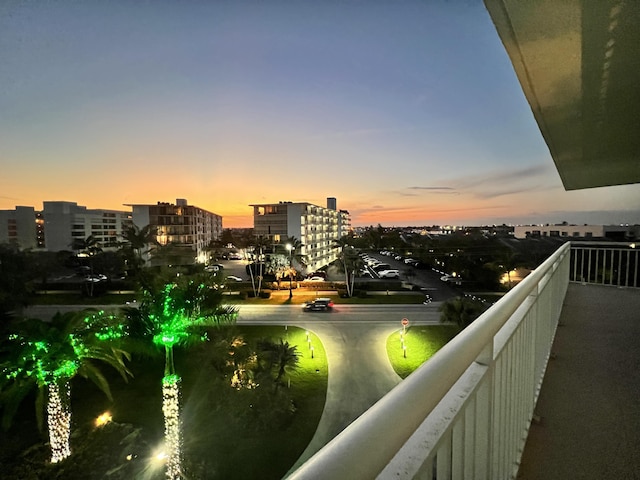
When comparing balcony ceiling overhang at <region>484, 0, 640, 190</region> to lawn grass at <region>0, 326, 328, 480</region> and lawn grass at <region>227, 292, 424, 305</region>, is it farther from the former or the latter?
lawn grass at <region>227, 292, 424, 305</region>

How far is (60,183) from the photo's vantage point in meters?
47.5

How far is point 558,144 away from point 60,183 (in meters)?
60.6

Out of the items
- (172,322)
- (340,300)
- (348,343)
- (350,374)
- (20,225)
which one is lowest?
(350,374)

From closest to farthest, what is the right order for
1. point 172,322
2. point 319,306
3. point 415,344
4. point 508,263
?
point 172,322, point 415,344, point 319,306, point 508,263

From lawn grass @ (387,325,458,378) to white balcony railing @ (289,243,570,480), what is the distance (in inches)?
517

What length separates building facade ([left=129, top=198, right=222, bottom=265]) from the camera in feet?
128

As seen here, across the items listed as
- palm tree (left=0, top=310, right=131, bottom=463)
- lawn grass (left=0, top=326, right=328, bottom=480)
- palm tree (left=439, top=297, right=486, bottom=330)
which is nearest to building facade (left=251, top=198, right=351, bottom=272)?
palm tree (left=439, top=297, right=486, bottom=330)

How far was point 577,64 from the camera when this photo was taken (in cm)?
178

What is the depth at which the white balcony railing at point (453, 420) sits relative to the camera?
1.14 ft

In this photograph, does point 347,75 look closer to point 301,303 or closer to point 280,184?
point 301,303

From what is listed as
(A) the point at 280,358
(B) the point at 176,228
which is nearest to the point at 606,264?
(A) the point at 280,358

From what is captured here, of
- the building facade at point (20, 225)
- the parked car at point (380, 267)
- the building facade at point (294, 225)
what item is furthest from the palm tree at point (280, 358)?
the building facade at point (20, 225)

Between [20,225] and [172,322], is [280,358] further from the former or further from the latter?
[20,225]

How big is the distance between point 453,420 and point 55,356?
1057cm
